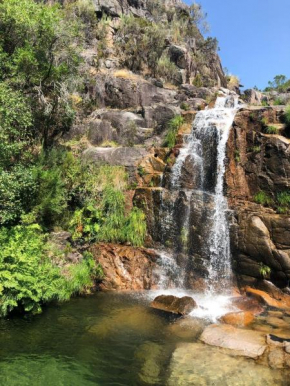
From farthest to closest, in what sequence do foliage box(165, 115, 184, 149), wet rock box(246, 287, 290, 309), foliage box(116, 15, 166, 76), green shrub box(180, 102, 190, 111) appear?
foliage box(116, 15, 166, 76) → green shrub box(180, 102, 190, 111) → foliage box(165, 115, 184, 149) → wet rock box(246, 287, 290, 309)

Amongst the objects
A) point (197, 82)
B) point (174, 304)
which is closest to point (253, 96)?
point (197, 82)

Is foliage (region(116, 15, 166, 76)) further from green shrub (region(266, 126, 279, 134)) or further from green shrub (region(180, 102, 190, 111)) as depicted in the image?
green shrub (region(266, 126, 279, 134))

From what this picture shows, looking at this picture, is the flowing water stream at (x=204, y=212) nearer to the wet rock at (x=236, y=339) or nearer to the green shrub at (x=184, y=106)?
the wet rock at (x=236, y=339)

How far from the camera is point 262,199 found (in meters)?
12.5

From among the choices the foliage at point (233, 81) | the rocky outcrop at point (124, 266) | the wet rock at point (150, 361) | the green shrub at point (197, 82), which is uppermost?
the foliage at point (233, 81)

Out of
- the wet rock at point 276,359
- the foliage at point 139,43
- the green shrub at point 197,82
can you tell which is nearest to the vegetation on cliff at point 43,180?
the wet rock at point 276,359

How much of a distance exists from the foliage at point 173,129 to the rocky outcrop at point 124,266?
21.7 ft

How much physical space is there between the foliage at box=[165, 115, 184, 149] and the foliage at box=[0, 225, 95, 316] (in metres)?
9.09

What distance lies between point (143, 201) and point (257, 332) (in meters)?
7.30

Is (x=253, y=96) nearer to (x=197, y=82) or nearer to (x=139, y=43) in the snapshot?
(x=197, y=82)

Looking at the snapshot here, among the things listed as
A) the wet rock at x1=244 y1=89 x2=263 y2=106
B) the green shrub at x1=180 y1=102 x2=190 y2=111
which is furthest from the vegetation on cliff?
the wet rock at x1=244 y1=89 x2=263 y2=106

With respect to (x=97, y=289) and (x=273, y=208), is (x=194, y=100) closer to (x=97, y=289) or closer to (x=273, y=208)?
(x=273, y=208)

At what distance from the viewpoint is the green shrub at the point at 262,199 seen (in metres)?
12.4

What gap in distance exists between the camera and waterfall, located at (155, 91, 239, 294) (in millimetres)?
12016
